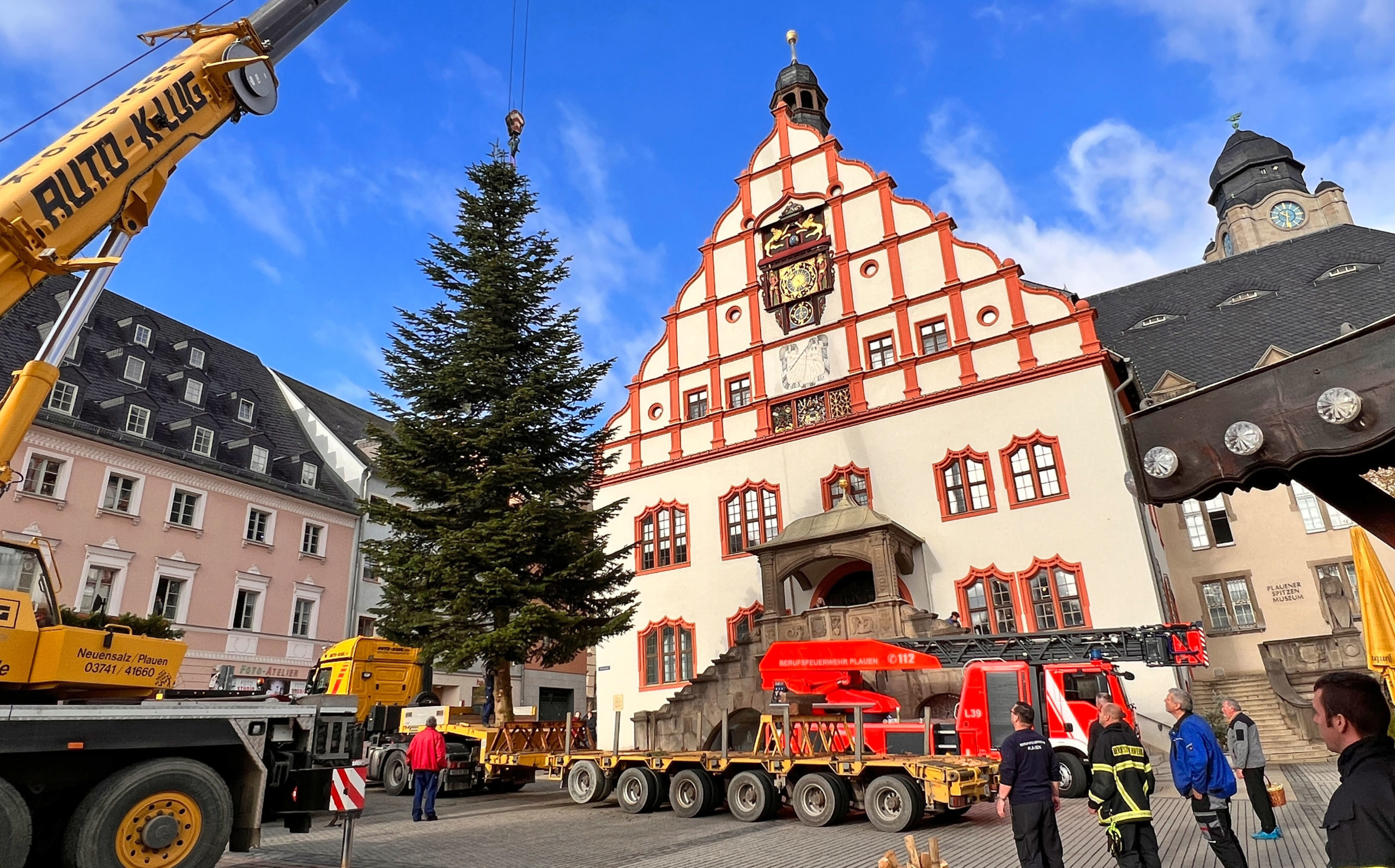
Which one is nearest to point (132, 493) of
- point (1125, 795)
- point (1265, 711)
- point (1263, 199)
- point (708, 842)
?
point (708, 842)

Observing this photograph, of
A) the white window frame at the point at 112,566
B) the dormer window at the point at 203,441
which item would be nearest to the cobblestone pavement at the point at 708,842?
the white window frame at the point at 112,566

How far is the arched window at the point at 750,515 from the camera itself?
82.8 ft

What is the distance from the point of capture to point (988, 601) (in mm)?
20984

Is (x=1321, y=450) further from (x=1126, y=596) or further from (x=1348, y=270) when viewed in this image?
(x=1348, y=270)

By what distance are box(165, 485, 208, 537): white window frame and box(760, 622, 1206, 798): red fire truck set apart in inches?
888

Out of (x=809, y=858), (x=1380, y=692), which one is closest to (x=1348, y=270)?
(x=809, y=858)

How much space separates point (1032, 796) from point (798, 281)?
21.7 meters

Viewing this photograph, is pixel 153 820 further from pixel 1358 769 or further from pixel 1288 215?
pixel 1288 215

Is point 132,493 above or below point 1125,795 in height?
above

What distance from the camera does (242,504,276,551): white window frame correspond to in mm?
29500

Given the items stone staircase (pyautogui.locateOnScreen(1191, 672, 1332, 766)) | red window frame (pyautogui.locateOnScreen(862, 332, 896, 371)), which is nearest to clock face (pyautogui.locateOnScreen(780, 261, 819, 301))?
red window frame (pyautogui.locateOnScreen(862, 332, 896, 371))

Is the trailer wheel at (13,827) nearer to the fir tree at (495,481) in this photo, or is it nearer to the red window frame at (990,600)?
the fir tree at (495,481)

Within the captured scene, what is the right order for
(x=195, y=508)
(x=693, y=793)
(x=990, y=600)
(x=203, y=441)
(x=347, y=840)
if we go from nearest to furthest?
(x=347, y=840) → (x=693, y=793) → (x=990, y=600) → (x=195, y=508) → (x=203, y=441)

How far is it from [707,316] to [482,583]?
14.7 m
